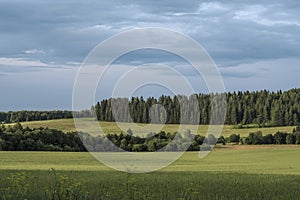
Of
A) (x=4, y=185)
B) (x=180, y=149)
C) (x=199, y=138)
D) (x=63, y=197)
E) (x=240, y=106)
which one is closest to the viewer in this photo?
(x=63, y=197)

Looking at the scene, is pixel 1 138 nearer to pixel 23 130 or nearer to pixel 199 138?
pixel 23 130

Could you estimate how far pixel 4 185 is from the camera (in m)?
15.4

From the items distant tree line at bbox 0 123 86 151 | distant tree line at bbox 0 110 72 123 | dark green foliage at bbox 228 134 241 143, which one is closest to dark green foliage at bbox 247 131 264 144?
dark green foliage at bbox 228 134 241 143

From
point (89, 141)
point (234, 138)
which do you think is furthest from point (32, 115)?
point (89, 141)

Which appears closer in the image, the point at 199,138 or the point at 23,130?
the point at 23,130

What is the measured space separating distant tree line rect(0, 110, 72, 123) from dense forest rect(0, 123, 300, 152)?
162 ft

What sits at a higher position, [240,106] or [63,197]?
[240,106]

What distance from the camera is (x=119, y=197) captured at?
11852mm

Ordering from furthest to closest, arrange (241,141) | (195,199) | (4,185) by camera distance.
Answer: (241,141) < (4,185) < (195,199)

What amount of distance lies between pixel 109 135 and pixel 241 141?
108 ft

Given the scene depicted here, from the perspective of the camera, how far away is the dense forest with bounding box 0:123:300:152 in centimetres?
5597

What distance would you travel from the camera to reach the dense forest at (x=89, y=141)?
56.0 meters

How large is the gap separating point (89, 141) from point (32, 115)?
73.7 m

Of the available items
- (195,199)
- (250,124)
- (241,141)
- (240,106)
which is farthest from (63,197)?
(240,106)
